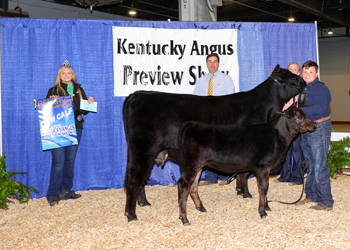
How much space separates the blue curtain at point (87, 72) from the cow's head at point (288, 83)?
1615 millimetres

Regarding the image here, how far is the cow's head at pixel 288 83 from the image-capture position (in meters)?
4.89

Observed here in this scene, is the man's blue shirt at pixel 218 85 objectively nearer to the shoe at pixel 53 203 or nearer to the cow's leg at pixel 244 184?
the cow's leg at pixel 244 184

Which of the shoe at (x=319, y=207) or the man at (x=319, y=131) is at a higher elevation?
the man at (x=319, y=131)

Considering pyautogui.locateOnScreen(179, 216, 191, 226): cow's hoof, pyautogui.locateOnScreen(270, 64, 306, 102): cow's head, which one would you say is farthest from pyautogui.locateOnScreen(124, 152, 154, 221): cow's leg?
pyautogui.locateOnScreen(270, 64, 306, 102): cow's head

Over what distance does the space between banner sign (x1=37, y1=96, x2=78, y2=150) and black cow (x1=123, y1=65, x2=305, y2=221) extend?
3.61ft

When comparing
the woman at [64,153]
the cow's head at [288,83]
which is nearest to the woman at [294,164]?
the cow's head at [288,83]

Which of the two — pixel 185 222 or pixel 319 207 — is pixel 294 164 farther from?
pixel 185 222

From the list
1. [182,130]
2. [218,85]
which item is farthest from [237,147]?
[218,85]

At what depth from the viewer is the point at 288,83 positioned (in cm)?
491

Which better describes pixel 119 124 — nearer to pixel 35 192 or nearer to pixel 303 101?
pixel 35 192

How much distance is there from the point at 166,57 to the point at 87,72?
55.7 inches

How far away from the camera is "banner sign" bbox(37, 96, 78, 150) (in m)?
5.29

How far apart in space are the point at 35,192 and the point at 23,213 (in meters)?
0.70

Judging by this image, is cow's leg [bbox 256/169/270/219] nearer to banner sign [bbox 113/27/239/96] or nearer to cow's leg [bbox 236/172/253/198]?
cow's leg [bbox 236/172/253/198]
